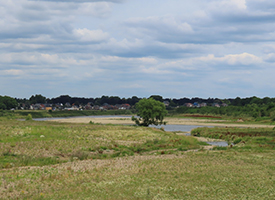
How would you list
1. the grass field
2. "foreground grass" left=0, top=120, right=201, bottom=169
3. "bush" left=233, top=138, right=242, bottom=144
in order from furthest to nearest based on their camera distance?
"bush" left=233, top=138, right=242, bottom=144 < "foreground grass" left=0, top=120, right=201, bottom=169 < the grass field

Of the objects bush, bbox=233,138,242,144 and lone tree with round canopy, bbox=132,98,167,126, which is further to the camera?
lone tree with round canopy, bbox=132,98,167,126

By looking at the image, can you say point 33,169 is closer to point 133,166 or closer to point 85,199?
point 133,166

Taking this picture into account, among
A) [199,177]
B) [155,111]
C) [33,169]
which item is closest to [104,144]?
[33,169]

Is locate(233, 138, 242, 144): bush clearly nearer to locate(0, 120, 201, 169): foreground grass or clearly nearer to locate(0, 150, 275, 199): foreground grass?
locate(0, 120, 201, 169): foreground grass

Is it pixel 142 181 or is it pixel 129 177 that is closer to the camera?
pixel 142 181

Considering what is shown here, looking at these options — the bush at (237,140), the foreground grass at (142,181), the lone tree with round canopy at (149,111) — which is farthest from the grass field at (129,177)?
the lone tree with round canopy at (149,111)

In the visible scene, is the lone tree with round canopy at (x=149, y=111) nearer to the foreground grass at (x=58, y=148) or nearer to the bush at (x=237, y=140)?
the bush at (x=237, y=140)

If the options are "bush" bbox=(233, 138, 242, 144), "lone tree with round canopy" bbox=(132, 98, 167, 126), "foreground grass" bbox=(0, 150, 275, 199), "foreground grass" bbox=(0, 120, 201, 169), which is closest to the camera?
"foreground grass" bbox=(0, 150, 275, 199)

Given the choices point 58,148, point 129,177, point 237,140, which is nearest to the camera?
point 129,177

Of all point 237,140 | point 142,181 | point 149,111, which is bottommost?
point 237,140

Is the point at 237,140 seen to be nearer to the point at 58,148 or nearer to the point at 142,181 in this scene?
the point at 58,148

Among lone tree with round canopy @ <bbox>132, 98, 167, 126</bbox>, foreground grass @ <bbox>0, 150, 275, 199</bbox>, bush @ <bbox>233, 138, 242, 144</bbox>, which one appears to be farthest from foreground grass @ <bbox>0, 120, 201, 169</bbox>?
lone tree with round canopy @ <bbox>132, 98, 167, 126</bbox>

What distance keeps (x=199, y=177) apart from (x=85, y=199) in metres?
8.71

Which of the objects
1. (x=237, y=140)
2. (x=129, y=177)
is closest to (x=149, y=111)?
(x=237, y=140)
